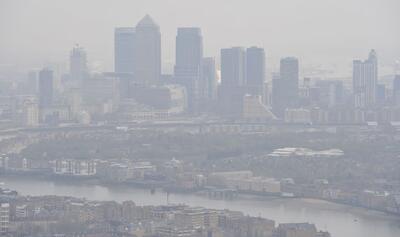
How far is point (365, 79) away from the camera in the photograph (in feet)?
106

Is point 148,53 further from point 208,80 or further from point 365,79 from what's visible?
point 365,79

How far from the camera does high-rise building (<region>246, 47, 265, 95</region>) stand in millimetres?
32191

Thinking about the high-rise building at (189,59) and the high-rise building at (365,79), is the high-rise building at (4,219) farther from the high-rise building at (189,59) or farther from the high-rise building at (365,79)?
the high-rise building at (189,59)

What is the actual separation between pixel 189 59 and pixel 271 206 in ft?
52.0

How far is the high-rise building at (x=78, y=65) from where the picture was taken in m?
32.2

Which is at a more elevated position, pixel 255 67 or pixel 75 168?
pixel 255 67

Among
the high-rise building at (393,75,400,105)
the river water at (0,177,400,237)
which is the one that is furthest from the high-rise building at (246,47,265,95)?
the river water at (0,177,400,237)

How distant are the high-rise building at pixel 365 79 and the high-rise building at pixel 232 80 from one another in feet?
6.27

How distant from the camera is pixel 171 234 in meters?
14.3

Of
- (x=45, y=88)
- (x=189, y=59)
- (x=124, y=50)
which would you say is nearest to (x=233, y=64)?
(x=189, y=59)

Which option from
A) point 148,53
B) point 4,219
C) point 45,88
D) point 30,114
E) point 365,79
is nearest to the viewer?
point 4,219

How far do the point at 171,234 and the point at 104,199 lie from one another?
334cm

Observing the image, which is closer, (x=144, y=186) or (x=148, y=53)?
(x=144, y=186)

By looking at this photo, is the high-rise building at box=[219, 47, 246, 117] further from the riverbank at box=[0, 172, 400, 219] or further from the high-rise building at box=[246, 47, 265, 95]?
the riverbank at box=[0, 172, 400, 219]
